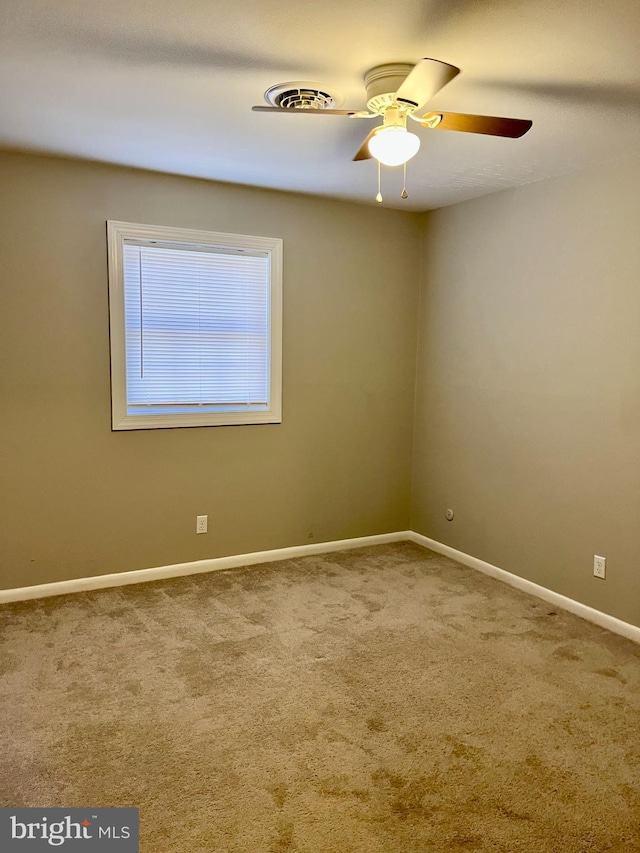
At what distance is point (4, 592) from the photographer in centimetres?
354

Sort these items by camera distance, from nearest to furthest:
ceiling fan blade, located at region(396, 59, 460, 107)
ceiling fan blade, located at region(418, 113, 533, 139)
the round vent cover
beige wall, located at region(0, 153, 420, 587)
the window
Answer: ceiling fan blade, located at region(396, 59, 460, 107)
ceiling fan blade, located at region(418, 113, 533, 139)
the round vent cover
beige wall, located at region(0, 153, 420, 587)
the window

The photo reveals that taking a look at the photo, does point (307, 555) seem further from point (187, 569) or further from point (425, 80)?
point (425, 80)

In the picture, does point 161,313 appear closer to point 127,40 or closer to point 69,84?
point 69,84

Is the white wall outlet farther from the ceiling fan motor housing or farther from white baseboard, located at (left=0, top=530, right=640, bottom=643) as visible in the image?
the ceiling fan motor housing

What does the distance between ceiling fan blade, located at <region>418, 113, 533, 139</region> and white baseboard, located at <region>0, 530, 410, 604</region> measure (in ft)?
9.76

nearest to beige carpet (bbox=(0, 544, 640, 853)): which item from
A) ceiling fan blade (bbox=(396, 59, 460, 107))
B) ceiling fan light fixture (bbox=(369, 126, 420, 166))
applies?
ceiling fan light fixture (bbox=(369, 126, 420, 166))

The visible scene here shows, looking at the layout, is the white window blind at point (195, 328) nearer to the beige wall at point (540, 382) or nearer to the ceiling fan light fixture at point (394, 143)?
the beige wall at point (540, 382)

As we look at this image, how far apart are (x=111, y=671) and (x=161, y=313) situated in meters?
2.11

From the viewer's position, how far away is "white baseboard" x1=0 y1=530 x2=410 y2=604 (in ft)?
11.9

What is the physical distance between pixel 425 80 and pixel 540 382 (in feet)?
7.15

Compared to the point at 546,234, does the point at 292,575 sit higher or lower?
lower

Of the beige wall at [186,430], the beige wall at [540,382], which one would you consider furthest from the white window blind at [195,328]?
the beige wall at [540,382]

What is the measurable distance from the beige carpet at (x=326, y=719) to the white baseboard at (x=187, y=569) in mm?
91

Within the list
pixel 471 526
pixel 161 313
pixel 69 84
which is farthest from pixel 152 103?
pixel 471 526
